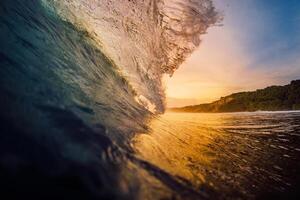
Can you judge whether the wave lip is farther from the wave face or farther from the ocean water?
the ocean water

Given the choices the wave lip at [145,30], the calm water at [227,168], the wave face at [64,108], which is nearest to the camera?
the wave face at [64,108]

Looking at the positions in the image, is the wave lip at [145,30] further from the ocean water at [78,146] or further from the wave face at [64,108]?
the ocean water at [78,146]

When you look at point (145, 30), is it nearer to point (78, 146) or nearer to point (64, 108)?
point (64, 108)

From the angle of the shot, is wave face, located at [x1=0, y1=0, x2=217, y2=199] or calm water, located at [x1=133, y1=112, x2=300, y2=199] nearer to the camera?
wave face, located at [x1=0, y1=0, x2=217, y2=199]

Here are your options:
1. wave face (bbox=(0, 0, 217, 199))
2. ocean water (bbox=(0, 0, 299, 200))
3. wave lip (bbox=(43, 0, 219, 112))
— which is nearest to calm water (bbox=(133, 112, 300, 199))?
ocean water (bbox=(0, 0, 299, 200))

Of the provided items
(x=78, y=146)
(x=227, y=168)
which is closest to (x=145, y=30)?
(x=227, y=168)

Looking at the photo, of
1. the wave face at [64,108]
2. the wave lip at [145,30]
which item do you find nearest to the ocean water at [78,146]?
the wave face at [64,108]
